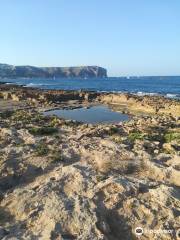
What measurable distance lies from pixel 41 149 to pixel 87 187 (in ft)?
14.4

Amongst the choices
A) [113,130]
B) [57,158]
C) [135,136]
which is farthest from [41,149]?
[113,130]

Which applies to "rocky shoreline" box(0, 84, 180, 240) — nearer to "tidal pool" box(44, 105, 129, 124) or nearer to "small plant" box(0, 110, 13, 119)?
"small plant" box(0, 110, 13, 119)

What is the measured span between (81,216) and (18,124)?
1410 cm

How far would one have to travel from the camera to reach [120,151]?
14797 millimetres

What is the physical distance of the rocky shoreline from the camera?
9266 millimetres

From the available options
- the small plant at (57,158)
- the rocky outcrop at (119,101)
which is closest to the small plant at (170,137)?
the small plant at (57,158)

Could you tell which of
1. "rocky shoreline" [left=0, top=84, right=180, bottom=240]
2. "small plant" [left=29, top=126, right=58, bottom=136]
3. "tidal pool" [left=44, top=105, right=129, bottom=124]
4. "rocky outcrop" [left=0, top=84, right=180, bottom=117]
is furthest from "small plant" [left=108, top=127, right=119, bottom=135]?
"rocky outcrop" [left=0, top=84, right=180, bottom=117]

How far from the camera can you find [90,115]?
3619cm

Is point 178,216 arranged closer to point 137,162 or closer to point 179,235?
point 179,235

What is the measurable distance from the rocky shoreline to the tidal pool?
568 inches

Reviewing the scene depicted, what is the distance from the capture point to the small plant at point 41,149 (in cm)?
1459

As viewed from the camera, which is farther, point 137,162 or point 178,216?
point 137,162

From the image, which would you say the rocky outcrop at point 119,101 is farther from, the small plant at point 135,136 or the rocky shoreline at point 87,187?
the rocky shoreline at point 87,187

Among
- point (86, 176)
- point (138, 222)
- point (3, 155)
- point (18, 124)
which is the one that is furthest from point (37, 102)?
point (138, 222)
